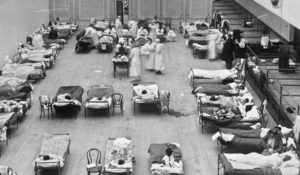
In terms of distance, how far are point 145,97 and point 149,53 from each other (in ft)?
17.7

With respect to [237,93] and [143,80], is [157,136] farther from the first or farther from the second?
[143,80]

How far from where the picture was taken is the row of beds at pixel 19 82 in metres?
19.4

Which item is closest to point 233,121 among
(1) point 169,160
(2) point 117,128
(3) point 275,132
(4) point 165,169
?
(3) point 275,132

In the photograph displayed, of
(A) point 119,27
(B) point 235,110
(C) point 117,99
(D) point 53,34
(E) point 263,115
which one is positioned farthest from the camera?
(A) point 119,27

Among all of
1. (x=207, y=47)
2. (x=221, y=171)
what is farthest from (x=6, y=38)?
(x=221, y=171)

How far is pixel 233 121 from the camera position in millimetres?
19156

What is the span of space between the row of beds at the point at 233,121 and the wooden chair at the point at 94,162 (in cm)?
299

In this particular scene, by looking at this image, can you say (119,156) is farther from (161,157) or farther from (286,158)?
(286,158)

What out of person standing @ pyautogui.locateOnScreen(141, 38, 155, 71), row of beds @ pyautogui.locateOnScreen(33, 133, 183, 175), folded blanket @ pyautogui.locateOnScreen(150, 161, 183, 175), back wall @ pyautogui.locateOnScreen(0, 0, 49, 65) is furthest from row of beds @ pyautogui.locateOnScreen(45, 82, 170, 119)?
back wall @ pyautogui.locateOnScreen(0, 0, 49, 65)

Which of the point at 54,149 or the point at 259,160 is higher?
the point at 259,160

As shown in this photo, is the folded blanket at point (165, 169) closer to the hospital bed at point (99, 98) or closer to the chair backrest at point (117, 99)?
the hospital bed at point (99, 98)

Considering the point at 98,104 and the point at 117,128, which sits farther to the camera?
the point at 98,104

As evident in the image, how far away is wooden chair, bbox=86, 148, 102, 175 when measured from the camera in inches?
636

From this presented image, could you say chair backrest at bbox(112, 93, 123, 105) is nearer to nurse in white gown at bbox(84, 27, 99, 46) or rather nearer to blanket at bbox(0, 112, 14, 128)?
blanket at bbox(0, 112, 14, 128)
